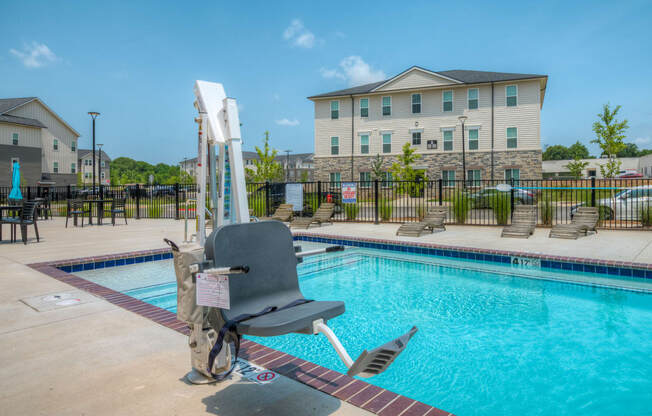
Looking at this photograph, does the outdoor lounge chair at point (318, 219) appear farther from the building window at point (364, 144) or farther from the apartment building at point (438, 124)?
the building window at point (364, 144)

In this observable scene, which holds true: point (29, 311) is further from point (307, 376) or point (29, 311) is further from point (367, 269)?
point (367, 269)

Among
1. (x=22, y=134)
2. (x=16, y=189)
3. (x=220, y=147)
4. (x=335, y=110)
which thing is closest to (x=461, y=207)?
(x=220, y=147)

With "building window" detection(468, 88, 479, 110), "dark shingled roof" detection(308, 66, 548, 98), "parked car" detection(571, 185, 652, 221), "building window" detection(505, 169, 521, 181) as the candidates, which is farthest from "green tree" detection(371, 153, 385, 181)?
"parked car" detection(571, 185, 652, 221)

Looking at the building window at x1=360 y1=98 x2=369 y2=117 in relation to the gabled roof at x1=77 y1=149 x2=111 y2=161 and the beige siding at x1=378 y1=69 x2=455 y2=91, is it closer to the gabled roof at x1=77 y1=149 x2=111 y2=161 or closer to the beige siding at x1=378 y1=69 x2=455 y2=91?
the beige siding at x1=378 y1=69 x2=455 y2=91

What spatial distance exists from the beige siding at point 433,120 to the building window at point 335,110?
290 millimetres

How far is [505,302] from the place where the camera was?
18.1ft

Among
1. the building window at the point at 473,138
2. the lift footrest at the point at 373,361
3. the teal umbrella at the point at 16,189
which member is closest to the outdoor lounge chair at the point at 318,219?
the teal umbrella at the point at 16,189

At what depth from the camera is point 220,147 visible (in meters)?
3.37

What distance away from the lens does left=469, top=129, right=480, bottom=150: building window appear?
28438 millimetres

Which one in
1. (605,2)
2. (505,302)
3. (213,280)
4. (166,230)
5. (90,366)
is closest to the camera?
(213,280)

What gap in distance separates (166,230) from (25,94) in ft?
→ 127

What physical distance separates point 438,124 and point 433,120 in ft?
1.65

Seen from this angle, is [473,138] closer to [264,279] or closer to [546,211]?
[546,211]

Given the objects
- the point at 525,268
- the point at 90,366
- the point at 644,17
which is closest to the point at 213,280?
the point at 90,366
